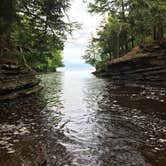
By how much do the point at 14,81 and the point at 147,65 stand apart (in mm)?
18675

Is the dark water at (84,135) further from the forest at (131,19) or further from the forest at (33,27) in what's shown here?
the forest at (131,19)

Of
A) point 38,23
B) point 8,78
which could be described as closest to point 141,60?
point 38,23

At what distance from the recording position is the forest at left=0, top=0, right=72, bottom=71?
1703 centimetres

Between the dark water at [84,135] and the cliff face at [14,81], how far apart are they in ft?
4.31

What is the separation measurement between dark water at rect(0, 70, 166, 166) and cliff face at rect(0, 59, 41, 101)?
1315mm

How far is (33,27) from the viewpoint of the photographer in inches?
867

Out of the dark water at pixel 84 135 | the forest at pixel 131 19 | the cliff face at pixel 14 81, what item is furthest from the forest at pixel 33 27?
the forest at pixel 131 19

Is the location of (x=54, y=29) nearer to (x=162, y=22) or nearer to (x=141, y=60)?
(x=141, y=60)

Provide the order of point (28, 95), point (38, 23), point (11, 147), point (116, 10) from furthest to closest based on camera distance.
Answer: point (116, 10), point (38, 23), point (28, 95), point (11, 147)

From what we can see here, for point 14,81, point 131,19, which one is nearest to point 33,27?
point 14,81

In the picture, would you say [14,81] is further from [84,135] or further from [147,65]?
[147,65]

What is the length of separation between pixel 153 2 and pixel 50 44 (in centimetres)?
1401

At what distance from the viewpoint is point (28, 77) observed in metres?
19.8

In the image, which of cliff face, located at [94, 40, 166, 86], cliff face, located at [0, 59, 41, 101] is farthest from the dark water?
cliff face, located at [94, 40, 166, 86]
